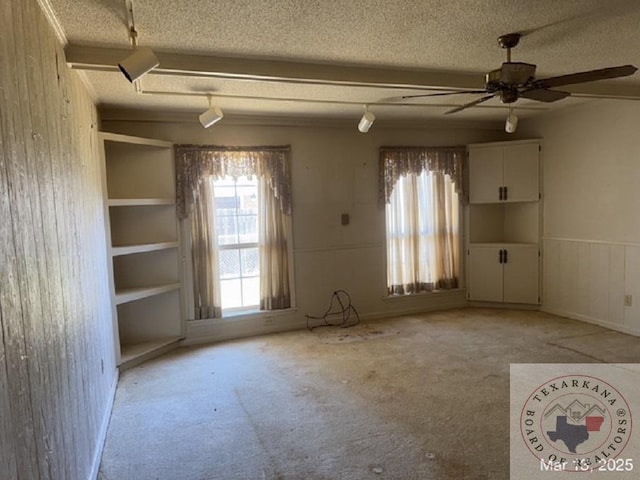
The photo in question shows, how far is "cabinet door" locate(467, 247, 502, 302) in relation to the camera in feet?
19.0

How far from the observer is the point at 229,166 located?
4.74m

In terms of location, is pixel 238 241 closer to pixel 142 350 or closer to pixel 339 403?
pixel 142 350

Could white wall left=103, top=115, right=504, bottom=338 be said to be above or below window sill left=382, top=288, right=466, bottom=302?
above

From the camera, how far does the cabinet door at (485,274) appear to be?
5.79 meters

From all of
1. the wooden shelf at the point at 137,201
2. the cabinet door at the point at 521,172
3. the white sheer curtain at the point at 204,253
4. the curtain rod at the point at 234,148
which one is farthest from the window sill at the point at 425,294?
the wooden shelf at the point at 137,201

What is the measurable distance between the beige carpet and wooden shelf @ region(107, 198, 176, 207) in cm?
153

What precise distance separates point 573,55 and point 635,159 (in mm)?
2053

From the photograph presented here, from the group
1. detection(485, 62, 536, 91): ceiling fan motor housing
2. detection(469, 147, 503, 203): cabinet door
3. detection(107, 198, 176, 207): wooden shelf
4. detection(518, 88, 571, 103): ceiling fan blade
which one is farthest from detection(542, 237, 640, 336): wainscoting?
detection(107, 198, 176, 207): wooden shelf

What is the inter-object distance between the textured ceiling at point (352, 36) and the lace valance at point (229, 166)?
82cm

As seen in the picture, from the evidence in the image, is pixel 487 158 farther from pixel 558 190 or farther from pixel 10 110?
pixel 10 110

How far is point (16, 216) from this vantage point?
4.71 feet

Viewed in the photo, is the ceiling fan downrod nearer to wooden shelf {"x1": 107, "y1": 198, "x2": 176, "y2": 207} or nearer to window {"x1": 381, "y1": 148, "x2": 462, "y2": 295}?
window {"x1": 381, "y1": 148, "x2": 462, "y2": 295}

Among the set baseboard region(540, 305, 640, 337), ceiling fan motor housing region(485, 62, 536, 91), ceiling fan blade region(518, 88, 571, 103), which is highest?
ceiling fan motor housing region(485, 62, 536, 91)

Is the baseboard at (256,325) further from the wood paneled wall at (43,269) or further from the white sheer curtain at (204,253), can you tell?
the wood paneled wall at (43,269)
